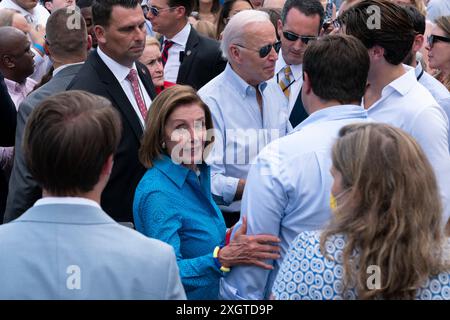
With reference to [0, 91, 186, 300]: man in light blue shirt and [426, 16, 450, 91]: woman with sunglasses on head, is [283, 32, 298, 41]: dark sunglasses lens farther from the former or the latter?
[0, 91, 186, 300]: man in light blue shirt

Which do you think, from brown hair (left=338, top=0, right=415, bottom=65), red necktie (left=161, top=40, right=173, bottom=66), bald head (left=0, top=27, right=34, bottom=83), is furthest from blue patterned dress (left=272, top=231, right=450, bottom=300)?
red necktie (left=161, top=40, right=173, bottom=66)

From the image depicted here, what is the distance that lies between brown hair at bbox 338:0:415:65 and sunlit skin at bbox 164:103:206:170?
1.11m

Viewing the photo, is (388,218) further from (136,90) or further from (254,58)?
(136,90)

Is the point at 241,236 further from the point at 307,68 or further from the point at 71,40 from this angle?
the point at 71,40

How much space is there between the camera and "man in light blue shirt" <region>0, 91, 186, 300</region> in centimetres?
225

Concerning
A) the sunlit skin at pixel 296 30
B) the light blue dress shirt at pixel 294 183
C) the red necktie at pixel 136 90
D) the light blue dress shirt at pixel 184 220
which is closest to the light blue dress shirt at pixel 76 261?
the light blue dress shirt at pixel 294 183

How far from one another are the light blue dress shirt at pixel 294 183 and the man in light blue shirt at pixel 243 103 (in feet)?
4.30

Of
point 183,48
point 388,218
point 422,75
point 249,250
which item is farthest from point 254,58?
point 388,218

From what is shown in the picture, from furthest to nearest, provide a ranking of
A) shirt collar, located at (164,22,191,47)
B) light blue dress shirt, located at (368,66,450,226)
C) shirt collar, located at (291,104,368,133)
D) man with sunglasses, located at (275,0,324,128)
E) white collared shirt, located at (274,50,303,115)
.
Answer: shirt collar, located at (164,22,191,47) < man with sunglasses, located at (275,0,324,128) < white collared shirt, located at (274,50,303,115) < light blue dress shirt, located at (368,66,450,226) < shirt collar, located at (291,104,368,133)

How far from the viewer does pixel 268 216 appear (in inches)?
122

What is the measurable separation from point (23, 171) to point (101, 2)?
1.25 m

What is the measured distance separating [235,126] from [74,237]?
8.08 ft

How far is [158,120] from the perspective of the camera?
140 inches

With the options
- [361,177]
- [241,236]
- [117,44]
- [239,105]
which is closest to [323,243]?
[361,177]
